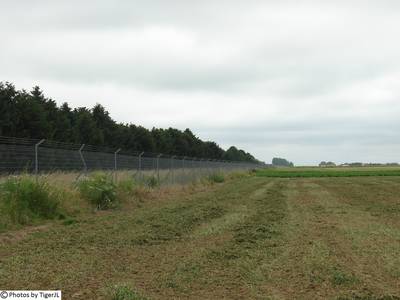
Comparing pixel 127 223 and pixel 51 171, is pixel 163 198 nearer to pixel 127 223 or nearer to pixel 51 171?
pixel 51 171

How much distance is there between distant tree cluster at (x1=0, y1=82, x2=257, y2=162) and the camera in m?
36.5

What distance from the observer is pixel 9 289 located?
6668 millimetres

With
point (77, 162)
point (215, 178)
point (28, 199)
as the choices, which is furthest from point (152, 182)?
point (215, 178)

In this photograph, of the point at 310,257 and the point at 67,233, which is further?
the point at 67,233

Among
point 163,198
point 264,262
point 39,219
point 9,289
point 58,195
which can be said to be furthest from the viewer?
point 163,198

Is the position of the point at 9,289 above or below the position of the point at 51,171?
below

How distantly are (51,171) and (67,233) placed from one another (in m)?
5.96

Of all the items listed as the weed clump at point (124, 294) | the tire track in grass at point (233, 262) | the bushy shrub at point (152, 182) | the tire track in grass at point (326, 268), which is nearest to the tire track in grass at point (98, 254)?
the weed clump at point (124, 294)

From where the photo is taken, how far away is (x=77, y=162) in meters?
19.8

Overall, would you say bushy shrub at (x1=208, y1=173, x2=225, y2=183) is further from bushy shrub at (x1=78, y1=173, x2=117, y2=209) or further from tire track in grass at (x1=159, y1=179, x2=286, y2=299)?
tire track in grass at (x1=159, y1=179, x2=286, y2=299)

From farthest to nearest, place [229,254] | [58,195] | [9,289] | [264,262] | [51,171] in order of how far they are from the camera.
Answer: [51,171]
[58,195]
[229,254]
[264,262]
[9,289]

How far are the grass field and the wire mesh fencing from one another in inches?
101

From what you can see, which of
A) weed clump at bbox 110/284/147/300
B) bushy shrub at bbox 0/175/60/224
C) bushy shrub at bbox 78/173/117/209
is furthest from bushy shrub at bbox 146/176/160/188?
weed clump at bbox 110/284/147/300

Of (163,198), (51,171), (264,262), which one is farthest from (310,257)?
(163,198)
